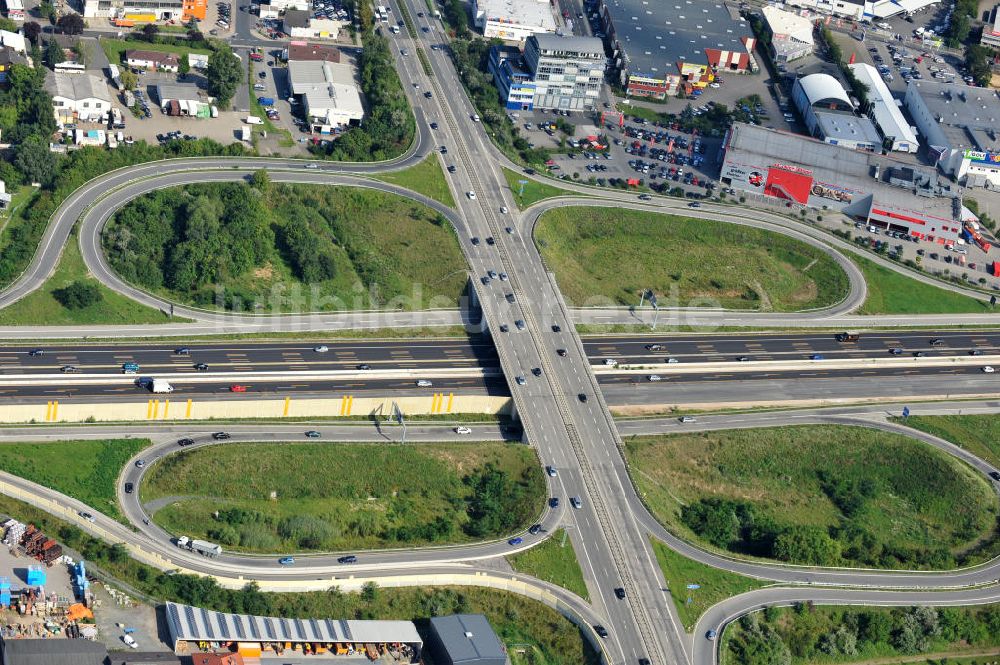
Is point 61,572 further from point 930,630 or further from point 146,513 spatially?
point 930,630

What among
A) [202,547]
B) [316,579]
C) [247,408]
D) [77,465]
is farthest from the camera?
[247,408]

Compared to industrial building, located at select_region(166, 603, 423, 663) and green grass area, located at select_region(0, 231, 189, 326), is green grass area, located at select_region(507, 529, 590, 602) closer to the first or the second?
industrial building, located at select_region(166, 603, 423, 663)

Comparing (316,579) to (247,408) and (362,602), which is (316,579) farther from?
(247,408)

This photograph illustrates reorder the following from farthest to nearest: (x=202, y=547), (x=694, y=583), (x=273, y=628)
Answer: (x=694, y=583) < (x=202, y=547) < (x=273, y=628)

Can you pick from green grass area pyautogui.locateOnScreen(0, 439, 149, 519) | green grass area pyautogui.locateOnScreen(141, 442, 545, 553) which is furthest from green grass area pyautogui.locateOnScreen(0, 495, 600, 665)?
green grass area pyautogui.locateOnScreen(141, 442, 545, 553)

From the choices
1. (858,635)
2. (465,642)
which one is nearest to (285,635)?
(465,642)
